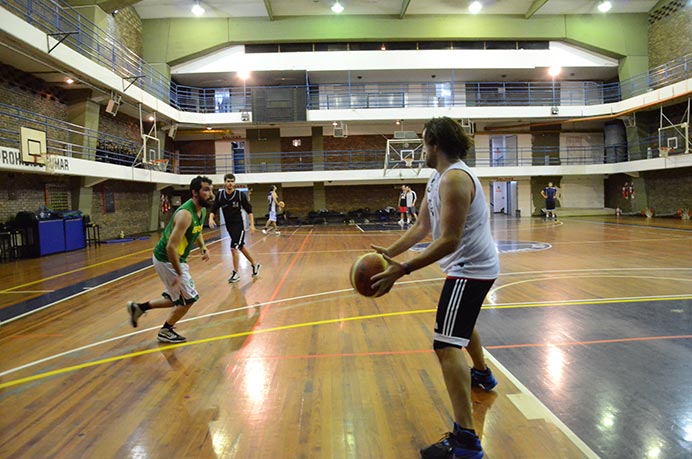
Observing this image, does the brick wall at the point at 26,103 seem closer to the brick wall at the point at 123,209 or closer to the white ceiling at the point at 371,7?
the brick wall at the point at 123,209

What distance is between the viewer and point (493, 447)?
2383 millimetres

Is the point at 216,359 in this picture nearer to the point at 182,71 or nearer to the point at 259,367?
the point at 259,367

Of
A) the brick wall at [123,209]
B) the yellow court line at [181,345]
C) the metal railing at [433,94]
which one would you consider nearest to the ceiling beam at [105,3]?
the brick wall at [123,209]

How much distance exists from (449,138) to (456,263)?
71 centimetres

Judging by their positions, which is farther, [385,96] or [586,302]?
[385,96]

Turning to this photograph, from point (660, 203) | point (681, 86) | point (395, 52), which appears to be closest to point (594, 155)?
point (660, 203)

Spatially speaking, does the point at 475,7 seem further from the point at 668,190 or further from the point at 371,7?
the point at 668,190

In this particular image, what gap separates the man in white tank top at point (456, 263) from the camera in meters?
2.21

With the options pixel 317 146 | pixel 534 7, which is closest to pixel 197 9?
pixel 317 146

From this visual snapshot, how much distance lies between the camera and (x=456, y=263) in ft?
7.95

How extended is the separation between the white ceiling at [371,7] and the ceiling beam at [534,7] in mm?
85

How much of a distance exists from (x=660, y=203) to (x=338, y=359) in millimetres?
24477

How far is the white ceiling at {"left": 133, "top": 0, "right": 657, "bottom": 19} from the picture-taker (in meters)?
20.9

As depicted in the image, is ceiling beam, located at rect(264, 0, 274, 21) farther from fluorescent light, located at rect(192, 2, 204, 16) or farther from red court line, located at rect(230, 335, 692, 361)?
red court line, located at rect(230, 335, 692, 361)
